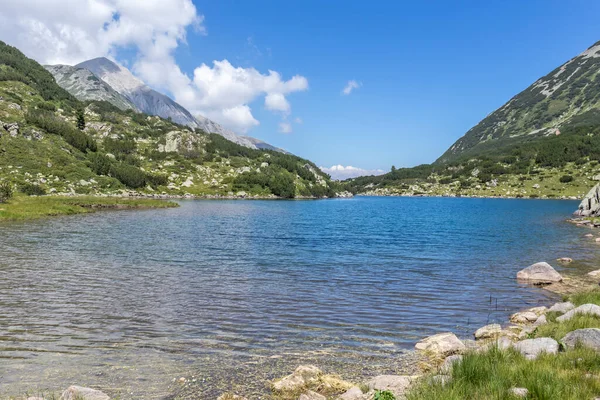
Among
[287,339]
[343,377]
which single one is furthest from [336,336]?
[343,377]

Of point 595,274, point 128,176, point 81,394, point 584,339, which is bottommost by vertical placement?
point 595,274

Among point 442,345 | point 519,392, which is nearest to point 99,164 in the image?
point 442,345

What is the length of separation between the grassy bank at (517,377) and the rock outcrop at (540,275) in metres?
18.6

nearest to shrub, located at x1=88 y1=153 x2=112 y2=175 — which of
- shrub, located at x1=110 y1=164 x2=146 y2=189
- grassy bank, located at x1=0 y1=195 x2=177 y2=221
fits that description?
shrub, located at x1=110 y1=164 x2=146 y2=189

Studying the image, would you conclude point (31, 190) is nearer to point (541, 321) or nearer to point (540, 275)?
point (540, 275)

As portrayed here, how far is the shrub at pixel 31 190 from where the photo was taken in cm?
10225

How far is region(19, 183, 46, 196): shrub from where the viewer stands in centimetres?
10225

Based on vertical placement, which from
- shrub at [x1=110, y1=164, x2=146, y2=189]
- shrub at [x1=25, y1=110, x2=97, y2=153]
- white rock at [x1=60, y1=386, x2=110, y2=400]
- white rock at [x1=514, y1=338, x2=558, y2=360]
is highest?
shrub at [x1=25, y1=110, x2=97, y2=153]

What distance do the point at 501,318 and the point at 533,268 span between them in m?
11.3

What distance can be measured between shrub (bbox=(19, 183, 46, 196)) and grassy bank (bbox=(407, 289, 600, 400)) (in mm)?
122349

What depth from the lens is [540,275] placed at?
2772cm

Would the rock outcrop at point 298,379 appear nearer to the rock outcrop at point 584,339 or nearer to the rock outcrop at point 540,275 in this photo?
the rock outcrop at point 584,339

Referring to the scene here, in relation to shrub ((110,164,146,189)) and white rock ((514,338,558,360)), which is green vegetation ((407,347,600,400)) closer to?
white rock ((514,338,558,360))

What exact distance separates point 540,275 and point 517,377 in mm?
22724
